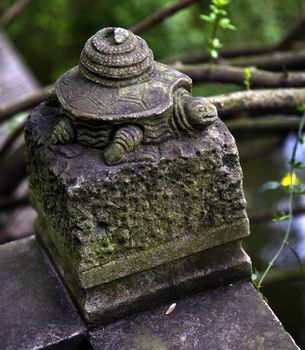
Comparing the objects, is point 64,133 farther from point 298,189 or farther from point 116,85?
point 298,189

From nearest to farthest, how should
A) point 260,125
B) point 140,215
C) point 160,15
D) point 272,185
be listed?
point 140,215, point 272,185, point 160,15, point 260,125

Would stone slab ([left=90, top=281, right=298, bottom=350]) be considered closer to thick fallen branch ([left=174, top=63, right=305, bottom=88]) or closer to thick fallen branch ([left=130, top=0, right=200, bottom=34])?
thick fallen branch ([left=174, top=63, right=305, bottom=88])

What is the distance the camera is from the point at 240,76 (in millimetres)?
3117

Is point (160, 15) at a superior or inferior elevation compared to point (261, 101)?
superior

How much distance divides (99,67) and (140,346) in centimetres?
88

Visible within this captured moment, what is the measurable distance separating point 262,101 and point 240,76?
47 centimetres

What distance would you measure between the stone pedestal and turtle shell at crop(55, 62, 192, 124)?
12 cm

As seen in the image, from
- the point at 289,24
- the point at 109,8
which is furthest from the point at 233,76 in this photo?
the point at 289,24

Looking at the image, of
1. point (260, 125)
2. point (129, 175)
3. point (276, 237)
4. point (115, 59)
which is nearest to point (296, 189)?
point (129, 175)

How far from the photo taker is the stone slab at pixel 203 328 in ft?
6.75

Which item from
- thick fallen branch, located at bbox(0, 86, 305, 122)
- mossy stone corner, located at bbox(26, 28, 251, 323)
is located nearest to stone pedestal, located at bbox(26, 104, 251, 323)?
mossy stone corner, located at bbox(26, 28, 251, 323)

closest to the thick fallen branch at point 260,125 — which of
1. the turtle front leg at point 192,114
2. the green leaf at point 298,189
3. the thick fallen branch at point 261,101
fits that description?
the thick fallen branch at point 261,101

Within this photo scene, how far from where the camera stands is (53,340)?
208 cm

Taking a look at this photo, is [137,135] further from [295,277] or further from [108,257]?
[295,277]
